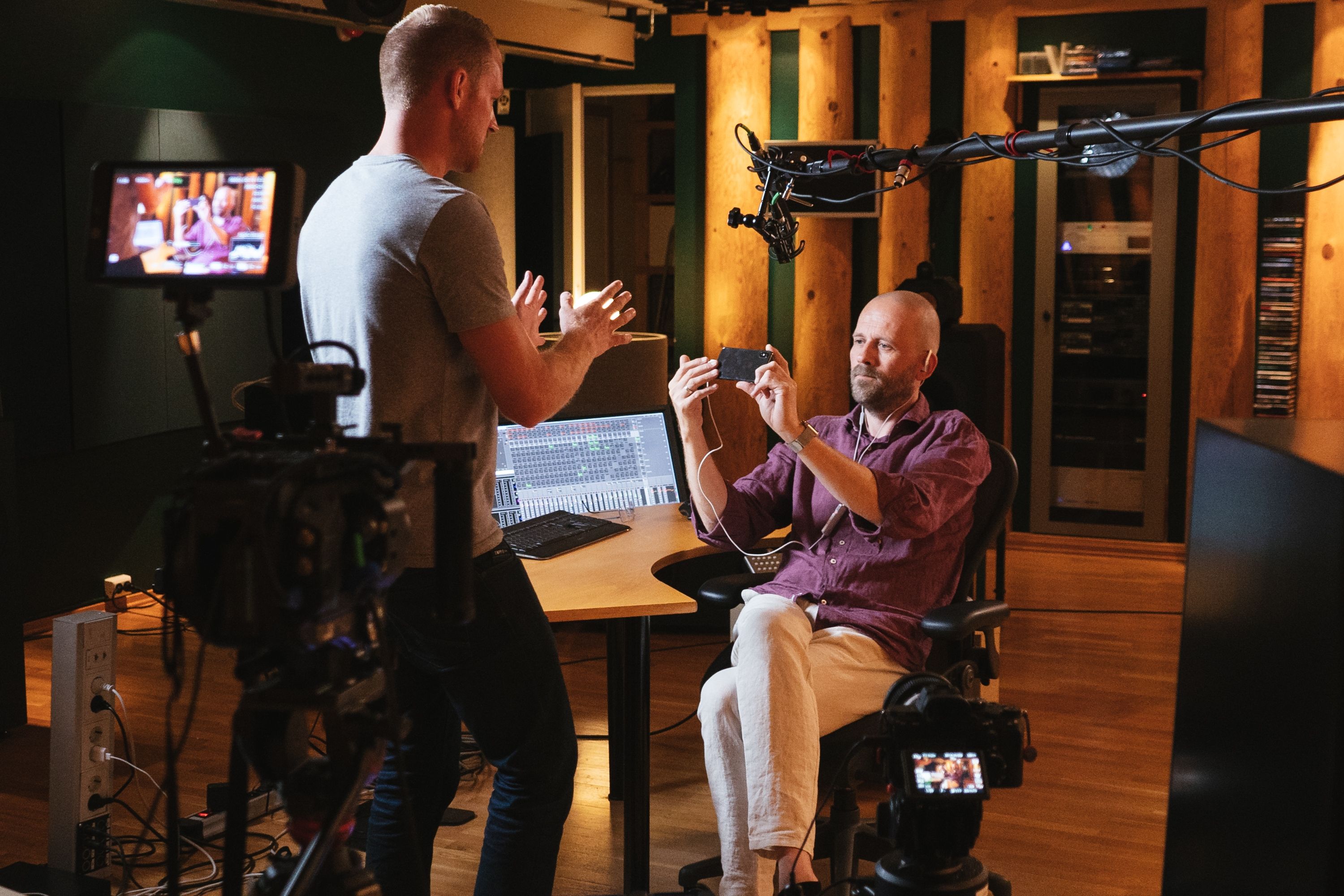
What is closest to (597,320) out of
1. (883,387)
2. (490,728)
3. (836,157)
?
(490,728)

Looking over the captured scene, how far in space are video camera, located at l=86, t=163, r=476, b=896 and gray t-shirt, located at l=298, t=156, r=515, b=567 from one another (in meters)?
0.53

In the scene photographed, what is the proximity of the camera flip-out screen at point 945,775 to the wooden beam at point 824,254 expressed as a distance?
186 inches

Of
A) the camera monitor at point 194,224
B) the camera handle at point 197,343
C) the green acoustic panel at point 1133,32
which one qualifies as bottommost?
the camera handle at point 197,343

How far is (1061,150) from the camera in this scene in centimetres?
277

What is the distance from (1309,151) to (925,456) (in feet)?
13.0

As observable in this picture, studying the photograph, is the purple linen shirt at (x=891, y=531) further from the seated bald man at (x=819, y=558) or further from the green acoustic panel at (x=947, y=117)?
the green acoustic panel at (x=947, y=117)

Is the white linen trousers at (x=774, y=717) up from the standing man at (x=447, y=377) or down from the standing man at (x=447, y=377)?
down

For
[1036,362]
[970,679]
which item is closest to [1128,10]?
[1036,362]

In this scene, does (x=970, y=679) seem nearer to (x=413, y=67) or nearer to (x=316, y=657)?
(x=413, y=67)

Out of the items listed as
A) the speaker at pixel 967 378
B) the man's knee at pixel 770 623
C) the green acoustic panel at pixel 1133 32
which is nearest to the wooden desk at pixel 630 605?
the man's knee at pixel 770 623

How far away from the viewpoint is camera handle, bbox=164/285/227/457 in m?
1.11

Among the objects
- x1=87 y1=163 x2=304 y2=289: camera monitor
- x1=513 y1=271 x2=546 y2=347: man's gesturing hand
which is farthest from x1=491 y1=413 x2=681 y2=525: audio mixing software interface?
x1=87 y1=163 x2=304 y2=289: camera monitor

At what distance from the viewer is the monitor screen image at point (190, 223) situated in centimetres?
117

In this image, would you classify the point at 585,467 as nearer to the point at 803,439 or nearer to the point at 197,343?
the point at 803,439
